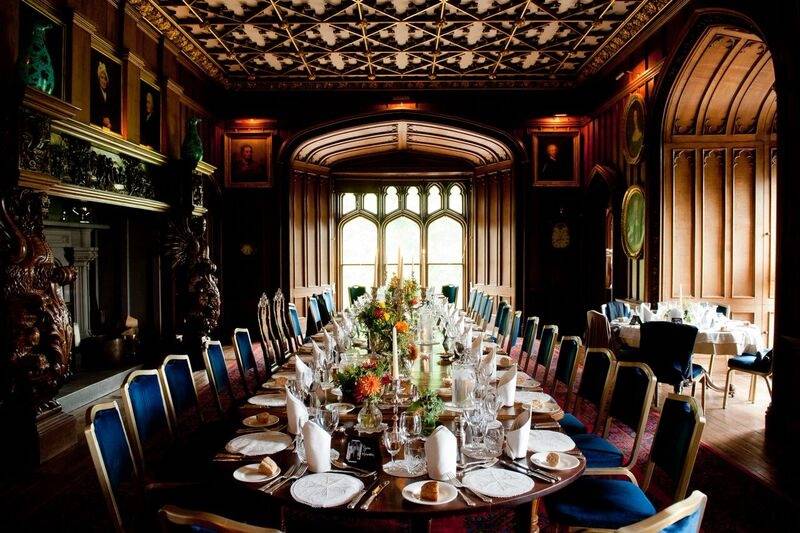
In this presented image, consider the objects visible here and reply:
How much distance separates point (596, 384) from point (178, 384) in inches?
105

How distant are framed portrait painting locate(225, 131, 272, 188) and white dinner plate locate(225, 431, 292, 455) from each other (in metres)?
8.40

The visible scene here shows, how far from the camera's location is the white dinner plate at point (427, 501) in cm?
194

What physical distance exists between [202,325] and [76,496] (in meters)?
3.82

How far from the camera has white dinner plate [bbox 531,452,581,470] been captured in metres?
2.25

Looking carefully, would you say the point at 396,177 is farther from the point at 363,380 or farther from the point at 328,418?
the point at 328,418

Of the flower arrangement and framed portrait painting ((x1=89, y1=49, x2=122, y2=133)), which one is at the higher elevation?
framed portrait painting ((x1=89, y1=49, x2=122, y2=133))

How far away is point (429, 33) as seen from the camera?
781 centimetres

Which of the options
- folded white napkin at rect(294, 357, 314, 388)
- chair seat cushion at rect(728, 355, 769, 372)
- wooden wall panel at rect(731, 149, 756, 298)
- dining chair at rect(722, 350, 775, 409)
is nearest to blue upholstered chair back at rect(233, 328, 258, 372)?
folded white napkin at rect(294, 357, 314, 388)

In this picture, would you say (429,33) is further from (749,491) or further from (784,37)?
(749,491)

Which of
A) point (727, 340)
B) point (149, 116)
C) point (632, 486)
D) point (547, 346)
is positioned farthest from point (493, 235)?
point (632, 486)

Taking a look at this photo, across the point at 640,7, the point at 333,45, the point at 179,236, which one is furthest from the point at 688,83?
the point at 179,236

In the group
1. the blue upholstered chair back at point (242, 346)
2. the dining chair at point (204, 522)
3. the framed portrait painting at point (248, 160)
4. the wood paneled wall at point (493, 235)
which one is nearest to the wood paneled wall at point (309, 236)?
the framed portrait painting at point (248, 160)

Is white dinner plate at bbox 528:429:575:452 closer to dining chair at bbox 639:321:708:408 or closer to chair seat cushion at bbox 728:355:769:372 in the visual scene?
dining chair at bbox 639:321:708:408

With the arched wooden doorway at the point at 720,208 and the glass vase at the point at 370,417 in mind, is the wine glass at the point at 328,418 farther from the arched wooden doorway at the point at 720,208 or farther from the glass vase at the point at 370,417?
the arched wooden doorway at the point at 720,208
